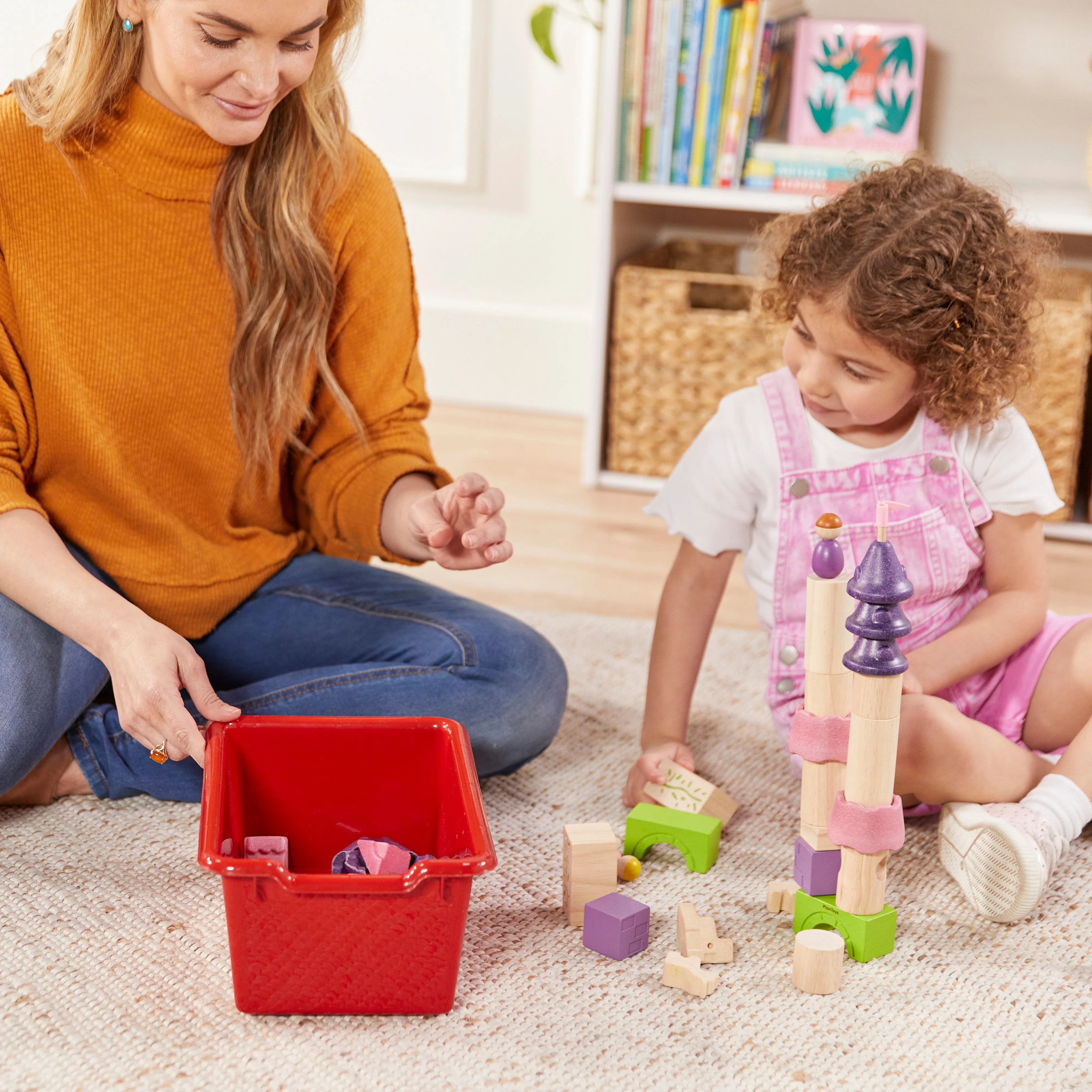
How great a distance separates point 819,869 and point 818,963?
0.08 m

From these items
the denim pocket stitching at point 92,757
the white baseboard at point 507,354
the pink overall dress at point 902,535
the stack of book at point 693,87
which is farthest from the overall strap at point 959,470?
the white baseboard at point 507,354

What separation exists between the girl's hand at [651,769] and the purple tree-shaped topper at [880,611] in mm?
301

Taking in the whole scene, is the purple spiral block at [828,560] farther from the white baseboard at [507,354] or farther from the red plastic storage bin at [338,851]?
the white baseboard at [507,354]

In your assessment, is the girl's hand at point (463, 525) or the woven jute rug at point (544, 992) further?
the girl's hand at point (463, 525)

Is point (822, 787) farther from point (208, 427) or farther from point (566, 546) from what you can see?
point (566, 546)

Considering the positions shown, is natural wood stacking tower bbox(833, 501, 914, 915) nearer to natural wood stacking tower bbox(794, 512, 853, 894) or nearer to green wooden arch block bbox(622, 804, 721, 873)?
natural wood stacking tower bbox(794, 512, 853, 894)

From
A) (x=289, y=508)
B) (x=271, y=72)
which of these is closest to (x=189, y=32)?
(x=271, y=72)

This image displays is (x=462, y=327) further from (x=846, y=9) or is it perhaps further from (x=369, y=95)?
(x=846, y=9)

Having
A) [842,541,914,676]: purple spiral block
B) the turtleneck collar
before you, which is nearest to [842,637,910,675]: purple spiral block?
[842,541,914,676]: purple spiral block

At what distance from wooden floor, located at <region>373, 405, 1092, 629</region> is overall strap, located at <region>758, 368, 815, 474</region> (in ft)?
1.62

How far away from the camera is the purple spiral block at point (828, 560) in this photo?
→ 863 millimetres

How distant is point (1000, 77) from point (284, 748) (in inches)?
67.0

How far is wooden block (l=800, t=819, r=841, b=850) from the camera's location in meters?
0.91

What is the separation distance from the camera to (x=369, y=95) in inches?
96.1
